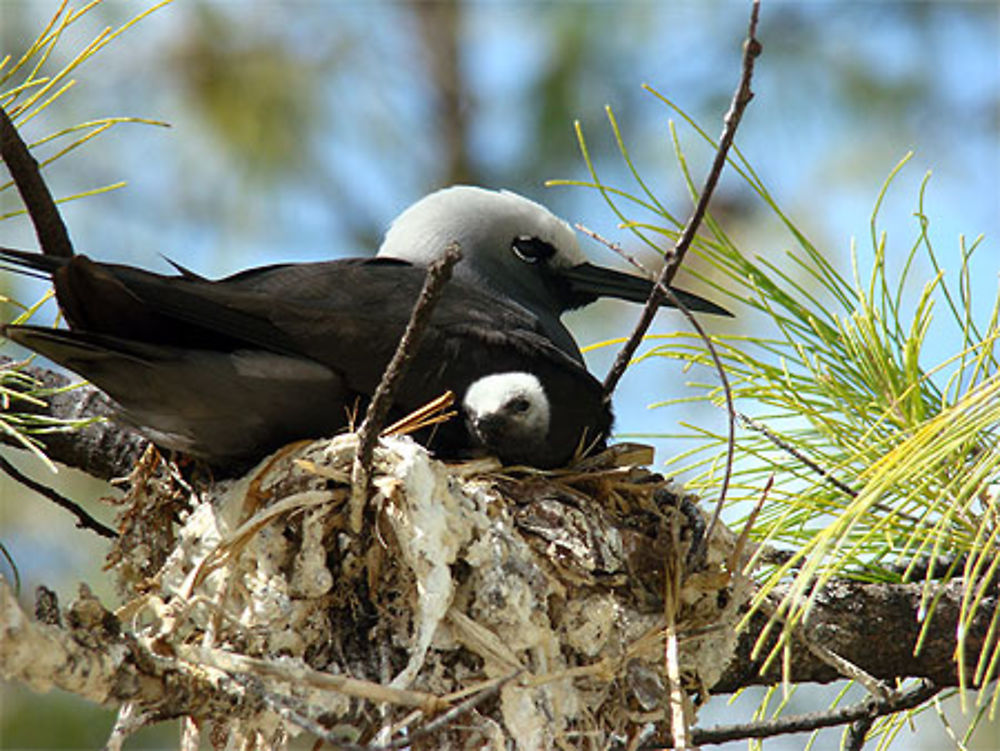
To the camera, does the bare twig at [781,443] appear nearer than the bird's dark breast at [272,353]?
Yes

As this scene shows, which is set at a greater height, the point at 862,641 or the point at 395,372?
the point at 395,372

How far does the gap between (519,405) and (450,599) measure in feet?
1.73

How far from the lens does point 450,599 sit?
240 cm

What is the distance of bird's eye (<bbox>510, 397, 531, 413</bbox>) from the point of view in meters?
2.80

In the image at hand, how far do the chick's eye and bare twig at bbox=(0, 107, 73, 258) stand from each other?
3.05 ft

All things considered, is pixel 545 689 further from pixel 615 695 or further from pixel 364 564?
pixel 364 564

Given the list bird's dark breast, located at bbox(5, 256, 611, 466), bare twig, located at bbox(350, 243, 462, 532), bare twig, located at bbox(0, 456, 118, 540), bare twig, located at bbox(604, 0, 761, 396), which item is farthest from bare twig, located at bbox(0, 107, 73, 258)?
bare twig, located at bbox(604, 0, 761, 396)

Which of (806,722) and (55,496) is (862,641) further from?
(55,496)

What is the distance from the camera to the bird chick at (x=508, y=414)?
2809 mm

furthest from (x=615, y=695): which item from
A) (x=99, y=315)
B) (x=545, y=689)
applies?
(x=99, y=315)

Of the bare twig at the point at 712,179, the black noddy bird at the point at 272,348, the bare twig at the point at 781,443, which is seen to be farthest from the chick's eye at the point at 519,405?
the bare twig at the point at 781,443

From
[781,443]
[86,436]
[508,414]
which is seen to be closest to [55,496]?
[86,436]

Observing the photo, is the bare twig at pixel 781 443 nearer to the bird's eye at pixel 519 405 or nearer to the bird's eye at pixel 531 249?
the bird's eye at pixel 519 405

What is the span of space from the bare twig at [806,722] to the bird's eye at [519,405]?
679 mm
